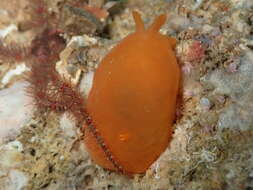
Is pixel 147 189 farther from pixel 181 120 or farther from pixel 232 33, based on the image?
pixel 232 33

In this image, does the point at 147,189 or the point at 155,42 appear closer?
the point at 147,189

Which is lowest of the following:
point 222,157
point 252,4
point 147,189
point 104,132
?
point 147,189

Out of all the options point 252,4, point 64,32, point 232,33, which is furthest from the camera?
point 64,32

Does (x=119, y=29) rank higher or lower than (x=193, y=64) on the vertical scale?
lower

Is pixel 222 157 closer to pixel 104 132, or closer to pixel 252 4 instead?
pixel 104 132

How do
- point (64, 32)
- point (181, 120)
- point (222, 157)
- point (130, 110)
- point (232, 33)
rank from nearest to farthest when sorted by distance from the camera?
point (222, 157), point (130, 110), point (181, 120), point (232, 33), point (64, 32)

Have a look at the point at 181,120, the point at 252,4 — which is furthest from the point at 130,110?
the point at 252,4
